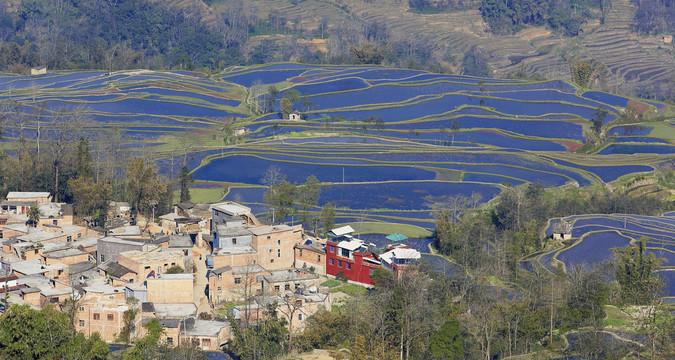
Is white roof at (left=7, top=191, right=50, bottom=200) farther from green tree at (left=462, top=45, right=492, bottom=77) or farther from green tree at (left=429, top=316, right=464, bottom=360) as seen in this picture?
green tree at (left=462, top=45, right=492, bottom=77)

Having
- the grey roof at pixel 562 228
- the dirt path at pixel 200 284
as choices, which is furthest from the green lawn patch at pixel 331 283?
the grey roof at pixel 562 228

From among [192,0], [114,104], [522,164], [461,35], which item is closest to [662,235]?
[522,164]

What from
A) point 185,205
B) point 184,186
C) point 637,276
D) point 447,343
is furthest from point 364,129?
point 447,343

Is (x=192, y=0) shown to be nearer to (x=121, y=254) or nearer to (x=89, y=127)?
(x=89, y=127)

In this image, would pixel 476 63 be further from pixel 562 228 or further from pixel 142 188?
pixel 142 188

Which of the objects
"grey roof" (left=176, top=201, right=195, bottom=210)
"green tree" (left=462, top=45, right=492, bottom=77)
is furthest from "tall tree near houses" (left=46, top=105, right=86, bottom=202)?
"green tree" (left=462, top=45, right=492, bottom=77)
